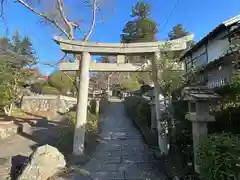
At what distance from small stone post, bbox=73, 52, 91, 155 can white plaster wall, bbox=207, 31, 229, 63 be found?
7603mm

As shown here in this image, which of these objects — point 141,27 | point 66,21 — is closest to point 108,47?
point 66,21

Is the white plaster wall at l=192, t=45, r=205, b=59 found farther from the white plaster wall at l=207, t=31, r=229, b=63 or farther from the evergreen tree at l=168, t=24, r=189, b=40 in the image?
the evergreen tree at l=168, t=24, r=189, b=40

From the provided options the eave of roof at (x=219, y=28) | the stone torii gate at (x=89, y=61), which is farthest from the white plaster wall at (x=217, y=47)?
the stone torii gate at (x=89, y=61)

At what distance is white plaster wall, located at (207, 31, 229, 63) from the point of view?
917 cm

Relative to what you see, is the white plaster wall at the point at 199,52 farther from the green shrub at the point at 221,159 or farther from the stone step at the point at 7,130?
the stone step at the point at 7,130

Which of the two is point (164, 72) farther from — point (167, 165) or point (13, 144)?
point (13, 144)

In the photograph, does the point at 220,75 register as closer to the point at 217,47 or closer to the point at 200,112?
the point at 217,47

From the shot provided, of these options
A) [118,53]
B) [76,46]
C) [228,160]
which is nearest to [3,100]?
[76,46]

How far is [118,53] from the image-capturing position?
5.99 meters

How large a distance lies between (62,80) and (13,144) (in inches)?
558

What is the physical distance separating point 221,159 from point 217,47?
9093 millimetres

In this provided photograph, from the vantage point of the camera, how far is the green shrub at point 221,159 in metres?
2.46

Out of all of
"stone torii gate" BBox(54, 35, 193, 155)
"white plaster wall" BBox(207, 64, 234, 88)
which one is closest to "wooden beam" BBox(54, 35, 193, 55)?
"stone torii gate" BBox(54, 35, 193, 155)

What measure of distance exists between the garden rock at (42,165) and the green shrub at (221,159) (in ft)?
12.4
